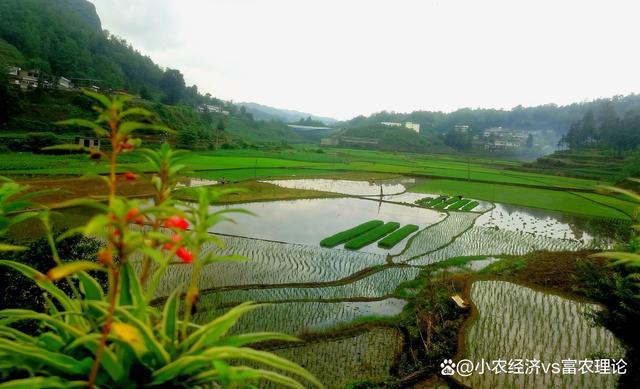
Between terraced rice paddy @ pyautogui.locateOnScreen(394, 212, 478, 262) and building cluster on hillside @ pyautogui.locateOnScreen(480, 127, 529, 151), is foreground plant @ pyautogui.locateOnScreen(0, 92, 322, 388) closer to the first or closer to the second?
terraced rice paddy @ pyautogui.locateOnScreen(394, 212, 478, 262)

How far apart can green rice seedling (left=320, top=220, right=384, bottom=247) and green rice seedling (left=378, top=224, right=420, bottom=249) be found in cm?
125

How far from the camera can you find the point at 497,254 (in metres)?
15.0

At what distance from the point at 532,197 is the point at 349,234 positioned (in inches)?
797

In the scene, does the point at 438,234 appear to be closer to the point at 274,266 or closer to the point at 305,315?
the point at 274,266

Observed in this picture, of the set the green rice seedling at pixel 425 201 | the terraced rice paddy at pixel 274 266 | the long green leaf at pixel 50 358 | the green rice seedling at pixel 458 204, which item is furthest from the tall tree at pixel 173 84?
the long green leaf at pixel 50 358

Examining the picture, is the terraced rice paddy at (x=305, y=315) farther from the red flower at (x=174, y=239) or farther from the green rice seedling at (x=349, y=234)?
the red flower at (x=174, y=239)

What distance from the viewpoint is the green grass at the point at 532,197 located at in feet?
82.8

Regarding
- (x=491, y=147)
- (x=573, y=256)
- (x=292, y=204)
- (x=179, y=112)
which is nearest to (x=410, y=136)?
(x=491, y=147)

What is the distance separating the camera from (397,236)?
16.5 meters

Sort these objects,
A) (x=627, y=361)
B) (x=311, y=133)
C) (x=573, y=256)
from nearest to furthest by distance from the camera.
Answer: (x=627, y=361) → (x=573, y=256) → (x=311, y=133)

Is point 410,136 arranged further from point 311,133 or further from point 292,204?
point 292,204

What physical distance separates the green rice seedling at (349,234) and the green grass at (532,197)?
13136 mm

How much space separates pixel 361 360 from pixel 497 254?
33.4ft

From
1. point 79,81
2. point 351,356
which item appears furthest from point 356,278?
point 79,81
